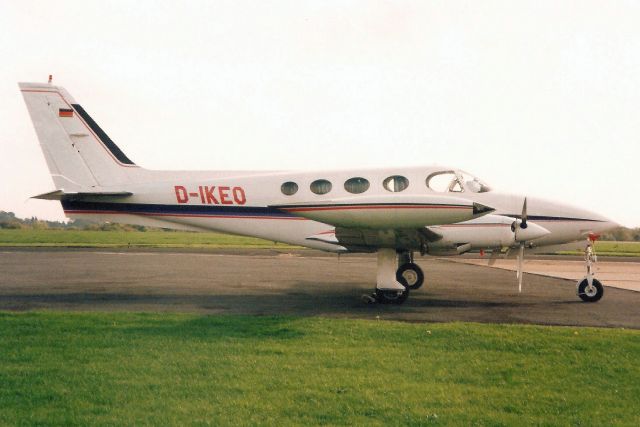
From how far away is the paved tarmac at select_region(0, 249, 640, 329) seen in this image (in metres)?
10.5

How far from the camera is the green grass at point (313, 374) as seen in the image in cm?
480

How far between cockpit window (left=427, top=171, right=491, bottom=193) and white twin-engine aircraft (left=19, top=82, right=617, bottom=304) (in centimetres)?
2

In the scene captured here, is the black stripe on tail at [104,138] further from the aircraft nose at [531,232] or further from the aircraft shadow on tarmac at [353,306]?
the aircraft nose at [531,232]

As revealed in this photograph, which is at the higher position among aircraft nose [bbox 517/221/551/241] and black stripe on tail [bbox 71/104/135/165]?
black stripe on tail [bbox 71/104/135/165]

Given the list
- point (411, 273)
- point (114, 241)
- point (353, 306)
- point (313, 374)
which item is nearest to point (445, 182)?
point (411, 273)

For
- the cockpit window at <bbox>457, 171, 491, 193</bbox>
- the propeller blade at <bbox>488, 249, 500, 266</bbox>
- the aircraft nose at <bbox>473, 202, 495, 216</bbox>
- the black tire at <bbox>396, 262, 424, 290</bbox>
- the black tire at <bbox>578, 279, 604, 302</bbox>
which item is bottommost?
the black tire at <bbox>578, 279, 604, 302</bbox>

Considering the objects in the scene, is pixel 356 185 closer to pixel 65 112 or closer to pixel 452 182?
pixel 452 182

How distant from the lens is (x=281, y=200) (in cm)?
1335

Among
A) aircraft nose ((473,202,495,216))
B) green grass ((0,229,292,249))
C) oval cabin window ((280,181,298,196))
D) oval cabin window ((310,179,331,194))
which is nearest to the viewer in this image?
aircraft nose ((473,202,495,216))

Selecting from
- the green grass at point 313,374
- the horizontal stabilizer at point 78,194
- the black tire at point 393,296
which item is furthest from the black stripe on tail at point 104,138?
the black tire at point 393,296

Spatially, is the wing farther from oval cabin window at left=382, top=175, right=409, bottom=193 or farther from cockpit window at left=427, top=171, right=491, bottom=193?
cockpit window at left=427, top=171, right=491, bottom=193

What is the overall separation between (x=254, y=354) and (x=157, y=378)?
138cm

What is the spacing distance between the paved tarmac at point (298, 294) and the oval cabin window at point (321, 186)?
2519 millimetres

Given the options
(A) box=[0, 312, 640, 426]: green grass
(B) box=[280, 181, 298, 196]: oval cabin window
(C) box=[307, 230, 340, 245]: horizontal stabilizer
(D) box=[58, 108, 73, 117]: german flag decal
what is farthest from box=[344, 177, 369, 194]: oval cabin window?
(D) box=[58, 108, 73, 117]: german flag decal
